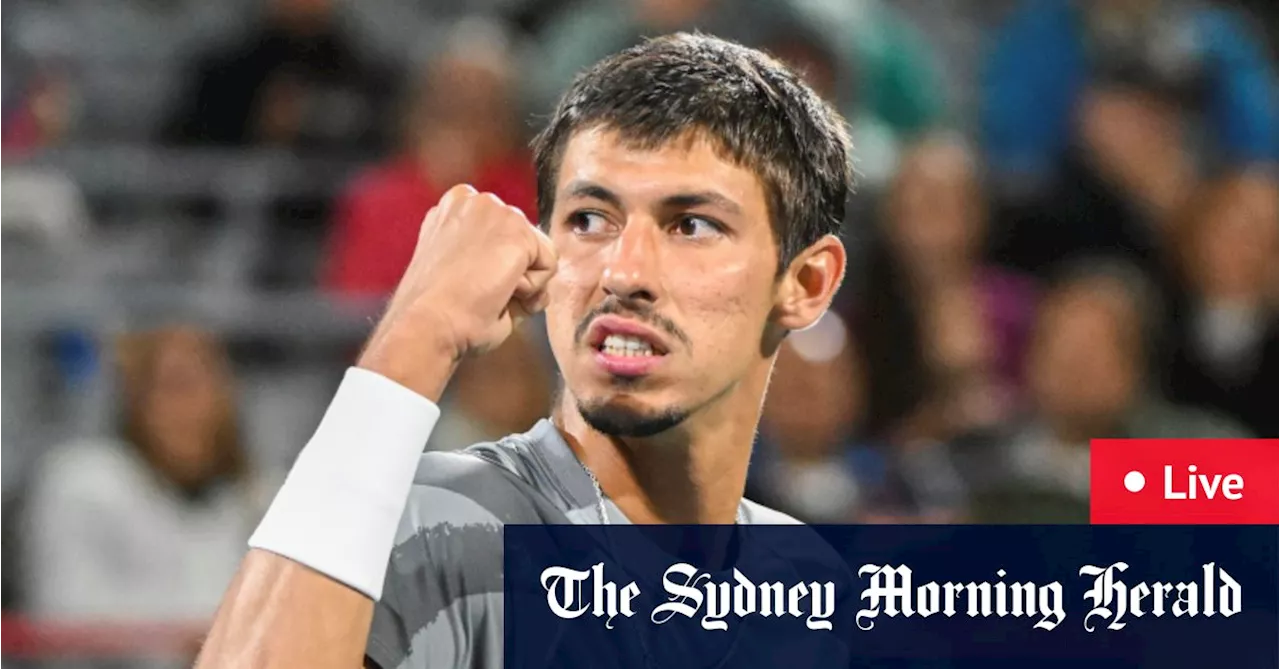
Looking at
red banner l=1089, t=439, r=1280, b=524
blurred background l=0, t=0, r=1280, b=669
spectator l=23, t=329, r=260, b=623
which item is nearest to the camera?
red banner l=1089, t=439, r=1280, b=524

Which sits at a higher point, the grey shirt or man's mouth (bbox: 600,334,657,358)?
man's mouth (bbox: 600,334,657,358)

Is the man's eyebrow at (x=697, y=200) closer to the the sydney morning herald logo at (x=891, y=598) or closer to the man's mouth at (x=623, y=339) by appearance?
the man's mouth at (x=623, y=339)

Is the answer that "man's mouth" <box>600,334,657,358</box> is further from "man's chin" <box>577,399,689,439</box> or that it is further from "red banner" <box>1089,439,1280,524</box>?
"red banner" <box>1089,439,1280,524</box>

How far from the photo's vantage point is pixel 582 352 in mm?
2051

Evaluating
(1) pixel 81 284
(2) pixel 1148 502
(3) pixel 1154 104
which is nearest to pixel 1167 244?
(3) pixel 1154 104

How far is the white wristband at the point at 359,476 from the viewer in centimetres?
164

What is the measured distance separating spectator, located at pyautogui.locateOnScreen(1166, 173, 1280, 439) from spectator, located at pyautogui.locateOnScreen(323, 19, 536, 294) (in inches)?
72.0

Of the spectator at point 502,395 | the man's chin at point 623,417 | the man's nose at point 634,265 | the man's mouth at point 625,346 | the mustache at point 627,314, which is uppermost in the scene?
the spectator at point 502,395

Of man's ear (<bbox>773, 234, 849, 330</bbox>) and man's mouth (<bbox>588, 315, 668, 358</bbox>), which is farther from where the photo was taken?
man's ear (<bbox>773, 234, 849, 330</bbox>)

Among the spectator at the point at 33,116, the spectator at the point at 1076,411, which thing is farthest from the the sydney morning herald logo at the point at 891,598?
the spectator at the point at 33,116

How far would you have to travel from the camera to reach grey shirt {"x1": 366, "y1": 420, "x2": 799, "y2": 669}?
172 centimetres

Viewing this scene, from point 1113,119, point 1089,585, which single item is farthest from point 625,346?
point 1113,119

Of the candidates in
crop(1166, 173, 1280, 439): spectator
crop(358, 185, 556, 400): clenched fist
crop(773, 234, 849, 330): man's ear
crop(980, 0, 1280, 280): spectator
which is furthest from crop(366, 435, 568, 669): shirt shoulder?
crop(980, 0, 1280, 280): spectator

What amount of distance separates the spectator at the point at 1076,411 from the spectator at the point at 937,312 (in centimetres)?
16
